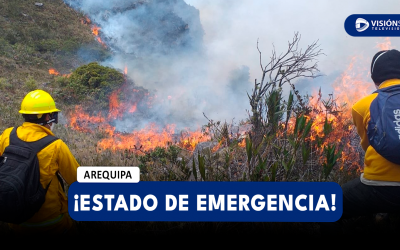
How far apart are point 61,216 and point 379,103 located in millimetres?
2378

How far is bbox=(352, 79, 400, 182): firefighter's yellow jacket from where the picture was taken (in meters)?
2.08

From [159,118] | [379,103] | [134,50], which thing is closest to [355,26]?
[379,103]

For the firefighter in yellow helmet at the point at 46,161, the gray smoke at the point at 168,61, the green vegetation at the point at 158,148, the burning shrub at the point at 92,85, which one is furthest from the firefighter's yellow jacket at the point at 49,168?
the burning shrub at the point at 92,85

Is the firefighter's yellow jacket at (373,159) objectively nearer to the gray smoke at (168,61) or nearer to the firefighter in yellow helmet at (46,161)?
the firefighter in yellow helmet at (46,161)

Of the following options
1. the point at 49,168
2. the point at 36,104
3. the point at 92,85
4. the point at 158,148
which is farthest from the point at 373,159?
the point at 92,85

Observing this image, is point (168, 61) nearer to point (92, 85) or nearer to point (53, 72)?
point (53, 72)

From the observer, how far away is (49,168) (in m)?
2.20

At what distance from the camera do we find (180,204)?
304 cm

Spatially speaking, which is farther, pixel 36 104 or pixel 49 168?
pixel 36 104

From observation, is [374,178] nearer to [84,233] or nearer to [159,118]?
[84,233]

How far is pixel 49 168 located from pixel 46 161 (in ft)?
0.19

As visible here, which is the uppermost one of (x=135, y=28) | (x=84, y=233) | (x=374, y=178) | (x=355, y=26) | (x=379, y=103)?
(x=135, y=28)

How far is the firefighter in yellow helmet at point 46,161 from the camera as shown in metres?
2.19

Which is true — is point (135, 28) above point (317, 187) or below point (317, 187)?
above
